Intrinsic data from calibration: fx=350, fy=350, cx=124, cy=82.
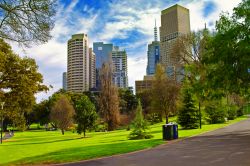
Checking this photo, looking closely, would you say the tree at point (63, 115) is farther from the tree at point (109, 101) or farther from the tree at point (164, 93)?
the tree at point (164, 93)

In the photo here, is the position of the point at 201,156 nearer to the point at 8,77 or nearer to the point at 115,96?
the point at 8,77

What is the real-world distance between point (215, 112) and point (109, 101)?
660 inches

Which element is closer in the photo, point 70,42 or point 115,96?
point 115,96

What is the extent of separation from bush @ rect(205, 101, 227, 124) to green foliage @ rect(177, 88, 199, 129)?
10232mm

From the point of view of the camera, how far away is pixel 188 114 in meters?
40.0

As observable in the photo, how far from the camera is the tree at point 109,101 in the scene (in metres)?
56.9

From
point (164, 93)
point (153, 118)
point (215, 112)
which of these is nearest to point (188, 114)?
point (215, 112)

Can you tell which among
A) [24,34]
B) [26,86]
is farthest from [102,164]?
[26,86]

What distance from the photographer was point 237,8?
27094mm

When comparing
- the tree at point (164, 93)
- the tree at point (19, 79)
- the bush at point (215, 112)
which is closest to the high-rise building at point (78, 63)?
the tree at point (164, 93)

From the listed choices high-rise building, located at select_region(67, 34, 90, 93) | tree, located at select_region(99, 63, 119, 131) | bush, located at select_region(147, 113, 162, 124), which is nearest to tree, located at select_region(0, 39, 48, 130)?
tree, located at select_region(99, 63, 119, 131)

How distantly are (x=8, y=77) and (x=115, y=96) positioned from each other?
34108 mm

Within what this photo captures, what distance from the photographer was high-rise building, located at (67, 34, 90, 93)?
148 meters

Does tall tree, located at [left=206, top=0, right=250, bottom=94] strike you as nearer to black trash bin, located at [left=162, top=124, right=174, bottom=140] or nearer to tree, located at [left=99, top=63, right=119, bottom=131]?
black trash bin, located at [left=162, top=124, right=174, bottom=140]
